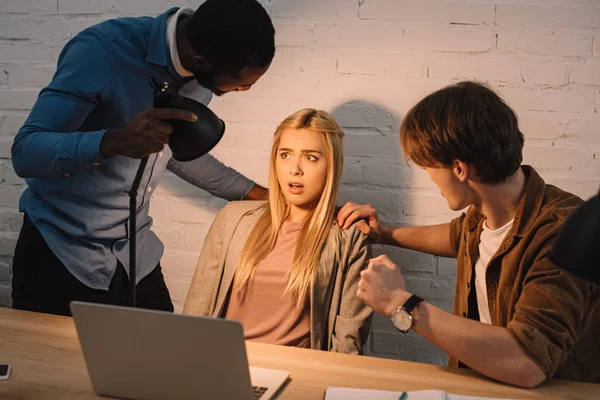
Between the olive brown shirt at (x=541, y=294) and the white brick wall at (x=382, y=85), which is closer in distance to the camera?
the olive brown shirt at (x=541, y=294)

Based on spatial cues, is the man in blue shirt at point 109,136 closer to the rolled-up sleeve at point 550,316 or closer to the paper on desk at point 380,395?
the paper on desk at point 380,395

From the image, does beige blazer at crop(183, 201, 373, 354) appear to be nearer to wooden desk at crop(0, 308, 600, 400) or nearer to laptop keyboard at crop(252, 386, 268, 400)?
wooden desk at crop(0, 308, 600, 400)

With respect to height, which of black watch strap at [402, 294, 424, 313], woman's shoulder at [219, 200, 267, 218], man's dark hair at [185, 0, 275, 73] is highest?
man's dark hair at [185, 0, 275, 73]

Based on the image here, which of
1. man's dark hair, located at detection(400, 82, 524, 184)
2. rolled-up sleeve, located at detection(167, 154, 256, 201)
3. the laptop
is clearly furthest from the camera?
rolled-up sleeve, located at detection(167, 154, 256, 201)

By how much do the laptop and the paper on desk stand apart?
0.12m

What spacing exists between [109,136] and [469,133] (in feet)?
2.70

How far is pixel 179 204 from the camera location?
248 cm

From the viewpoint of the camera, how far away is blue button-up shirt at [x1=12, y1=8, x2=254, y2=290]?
5.17 feet

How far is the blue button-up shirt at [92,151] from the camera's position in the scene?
1575 mm

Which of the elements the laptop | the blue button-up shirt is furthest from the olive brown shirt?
the blue button-up shirt

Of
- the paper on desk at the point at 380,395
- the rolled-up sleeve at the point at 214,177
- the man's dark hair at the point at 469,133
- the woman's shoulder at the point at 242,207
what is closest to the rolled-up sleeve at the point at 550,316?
the paper on desk at the point at 380,395

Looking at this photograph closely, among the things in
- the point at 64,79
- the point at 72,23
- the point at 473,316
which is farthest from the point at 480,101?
the point at 72,23

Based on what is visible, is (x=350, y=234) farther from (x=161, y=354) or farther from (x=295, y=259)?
(x=161, y=354)

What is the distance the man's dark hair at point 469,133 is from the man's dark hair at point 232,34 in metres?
0.42
